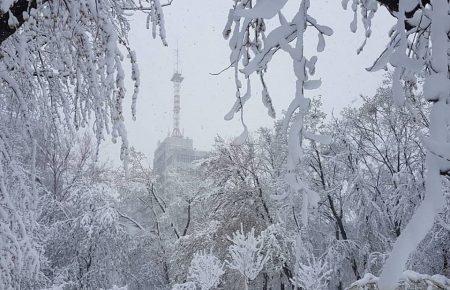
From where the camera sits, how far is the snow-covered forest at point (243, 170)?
131 cm

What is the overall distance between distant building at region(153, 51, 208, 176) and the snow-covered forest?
4314 cm

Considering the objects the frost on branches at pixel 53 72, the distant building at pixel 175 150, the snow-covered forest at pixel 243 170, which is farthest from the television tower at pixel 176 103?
the frost on branches at pixel 53 72

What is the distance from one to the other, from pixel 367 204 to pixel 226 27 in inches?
558

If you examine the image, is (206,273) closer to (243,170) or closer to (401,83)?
(243,170)

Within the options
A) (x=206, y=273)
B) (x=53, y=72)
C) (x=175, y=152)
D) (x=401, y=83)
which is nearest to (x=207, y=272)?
(x=206, y=273)

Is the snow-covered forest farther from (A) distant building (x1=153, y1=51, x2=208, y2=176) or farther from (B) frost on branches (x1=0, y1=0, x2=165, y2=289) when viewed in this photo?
(A) distant building (x1=153, y1=51, x2=208, y2=176)

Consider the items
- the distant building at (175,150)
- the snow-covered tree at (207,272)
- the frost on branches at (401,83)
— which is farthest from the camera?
the distant building at (175,150)

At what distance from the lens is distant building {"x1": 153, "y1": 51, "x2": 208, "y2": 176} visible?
7294 centimetres

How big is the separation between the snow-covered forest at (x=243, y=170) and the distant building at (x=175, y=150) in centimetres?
4314

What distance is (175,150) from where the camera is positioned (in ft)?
244

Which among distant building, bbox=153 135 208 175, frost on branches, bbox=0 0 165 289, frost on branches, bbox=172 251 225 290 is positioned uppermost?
distant building, bbox=153 135 208 175

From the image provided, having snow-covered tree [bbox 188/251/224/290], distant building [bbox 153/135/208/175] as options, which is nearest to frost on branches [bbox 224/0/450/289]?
snow-covered tree [bbox 188/251/224/290]

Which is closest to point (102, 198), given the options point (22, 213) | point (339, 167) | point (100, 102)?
point (339, 167)

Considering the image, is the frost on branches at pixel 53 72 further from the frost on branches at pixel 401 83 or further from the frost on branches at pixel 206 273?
the frost on branches at pixel 206 273
